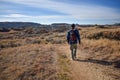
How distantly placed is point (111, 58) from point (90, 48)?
465 cm

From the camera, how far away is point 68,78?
9.66 meters

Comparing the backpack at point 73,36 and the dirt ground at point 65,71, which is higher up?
the backpack at point 73,36

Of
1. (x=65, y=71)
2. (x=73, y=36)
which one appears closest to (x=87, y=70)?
(x=65, y=71)

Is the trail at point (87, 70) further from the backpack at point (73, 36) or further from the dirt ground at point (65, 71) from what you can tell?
the backpack at point (73, 36)

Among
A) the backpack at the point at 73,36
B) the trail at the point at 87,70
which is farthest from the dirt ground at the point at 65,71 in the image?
the backpack at the point at 73,36

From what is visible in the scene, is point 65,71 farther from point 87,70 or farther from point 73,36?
point 73,36

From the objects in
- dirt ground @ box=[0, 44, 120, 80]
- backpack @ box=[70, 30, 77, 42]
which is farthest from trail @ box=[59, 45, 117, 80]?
backpack @ box=[70, 30, 77, 42]

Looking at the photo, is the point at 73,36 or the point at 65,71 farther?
the point at 73,36

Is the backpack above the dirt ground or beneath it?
above

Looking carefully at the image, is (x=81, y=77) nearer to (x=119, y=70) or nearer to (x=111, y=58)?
(x=119, y=70)

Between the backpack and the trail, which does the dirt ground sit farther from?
the backpack

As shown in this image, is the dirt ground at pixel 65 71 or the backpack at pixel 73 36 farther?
the backpack at pixel 73 36

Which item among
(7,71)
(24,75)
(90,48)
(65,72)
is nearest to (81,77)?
(65,72)

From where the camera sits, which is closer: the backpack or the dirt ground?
the dirt ground
